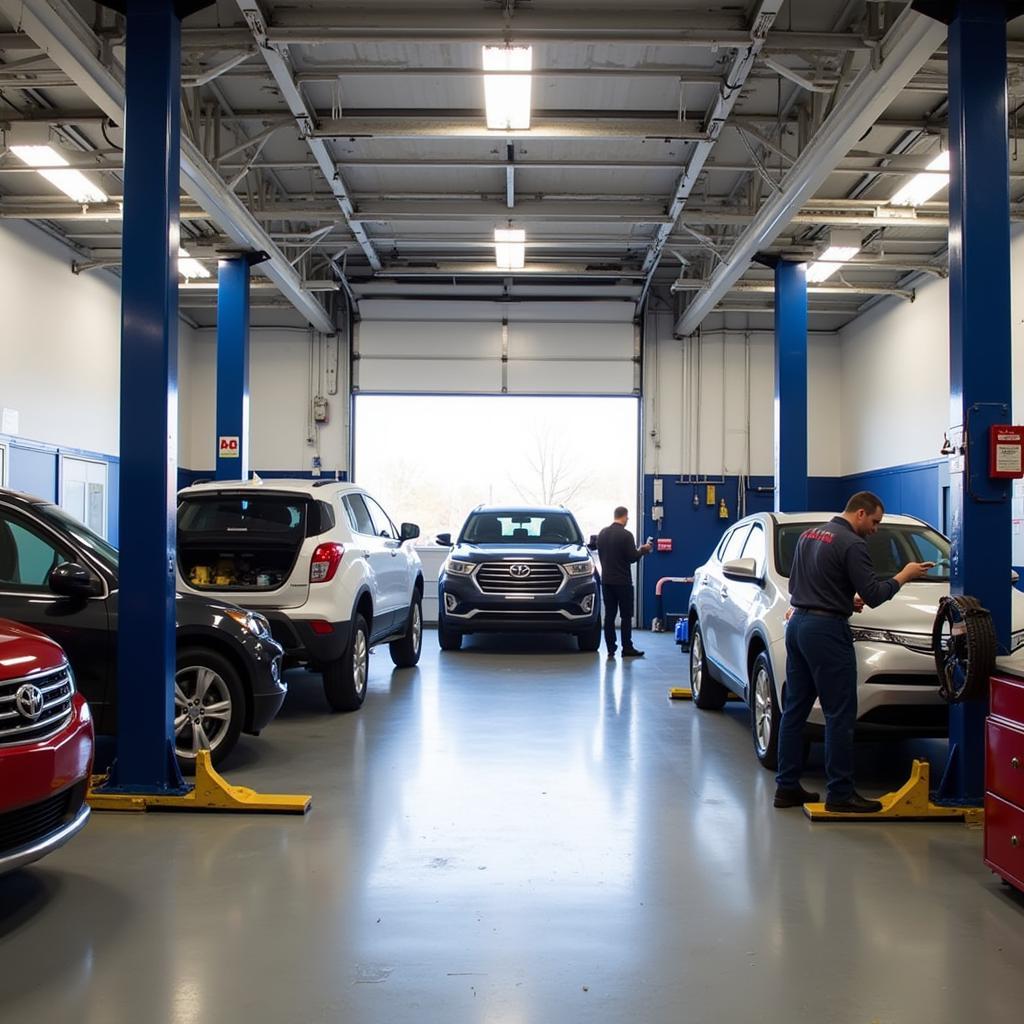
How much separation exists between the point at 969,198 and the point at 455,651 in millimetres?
8097

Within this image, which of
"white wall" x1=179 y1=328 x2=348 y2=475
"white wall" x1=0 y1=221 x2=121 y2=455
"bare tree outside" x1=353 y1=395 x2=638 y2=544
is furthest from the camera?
"bare tree outside" x1=353 y1=395 x2=638 y2=544

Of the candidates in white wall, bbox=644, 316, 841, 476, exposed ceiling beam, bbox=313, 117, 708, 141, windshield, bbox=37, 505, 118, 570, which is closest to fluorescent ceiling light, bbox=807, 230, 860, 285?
exposed ceiling beam, bbox=313, 117, 708, 141

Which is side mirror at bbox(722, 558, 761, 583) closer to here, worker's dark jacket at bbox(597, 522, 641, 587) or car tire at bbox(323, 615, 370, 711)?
car tire at bbox(323, 615, 370, 711)

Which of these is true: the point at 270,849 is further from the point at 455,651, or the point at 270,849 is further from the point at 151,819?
the point at 455,651

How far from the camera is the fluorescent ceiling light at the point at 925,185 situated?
9.51 meters

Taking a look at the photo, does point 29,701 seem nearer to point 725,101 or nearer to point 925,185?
point 725,101

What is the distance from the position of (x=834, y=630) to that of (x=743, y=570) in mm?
1368

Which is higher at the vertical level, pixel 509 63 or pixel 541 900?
pixel 509 63

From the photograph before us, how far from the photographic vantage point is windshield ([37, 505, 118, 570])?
5.39m

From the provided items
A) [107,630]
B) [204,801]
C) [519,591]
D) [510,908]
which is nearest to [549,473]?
[519,591]

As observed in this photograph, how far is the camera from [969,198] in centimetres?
518

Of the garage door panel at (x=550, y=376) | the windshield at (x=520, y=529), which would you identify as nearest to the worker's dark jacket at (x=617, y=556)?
the windshield at (x=520, y=529)

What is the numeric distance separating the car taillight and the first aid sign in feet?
16.6

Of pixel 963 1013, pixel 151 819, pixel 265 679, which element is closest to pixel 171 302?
pixel 265 679
